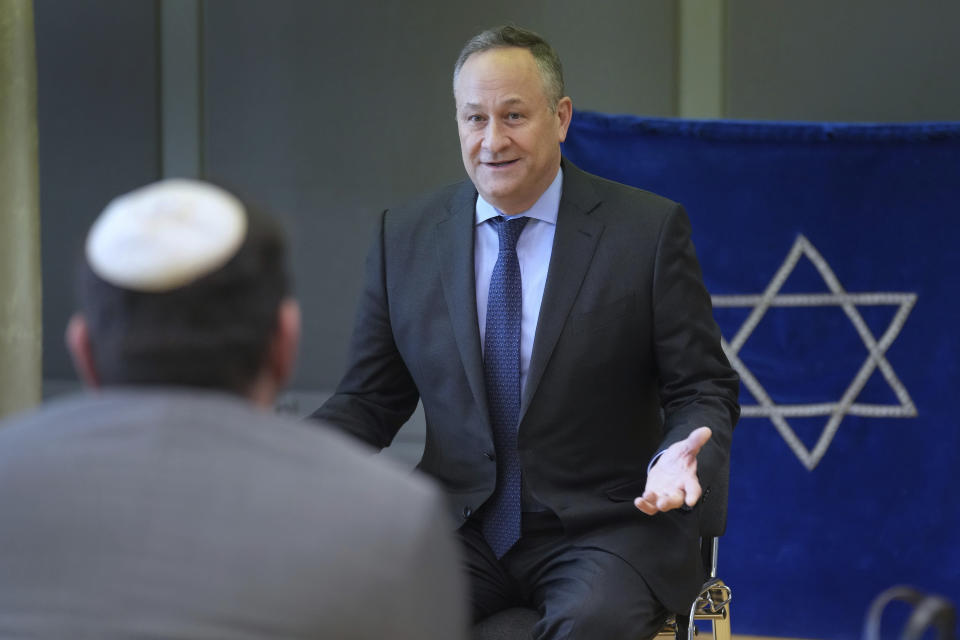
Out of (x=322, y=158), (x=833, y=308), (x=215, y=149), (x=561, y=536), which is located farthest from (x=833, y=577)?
(x=215, y=149)

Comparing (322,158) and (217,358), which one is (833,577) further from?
(217,358)

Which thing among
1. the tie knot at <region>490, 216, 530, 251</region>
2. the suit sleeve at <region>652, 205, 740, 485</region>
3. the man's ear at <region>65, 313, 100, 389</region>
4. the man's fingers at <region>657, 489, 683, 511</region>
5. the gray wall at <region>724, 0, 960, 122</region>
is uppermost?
the gray wall at <region>724, 0, 960, 122</region>

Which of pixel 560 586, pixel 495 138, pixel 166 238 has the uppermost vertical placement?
pixel 495 138

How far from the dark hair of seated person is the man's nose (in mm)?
1292

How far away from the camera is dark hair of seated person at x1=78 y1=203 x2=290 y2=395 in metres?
1.06

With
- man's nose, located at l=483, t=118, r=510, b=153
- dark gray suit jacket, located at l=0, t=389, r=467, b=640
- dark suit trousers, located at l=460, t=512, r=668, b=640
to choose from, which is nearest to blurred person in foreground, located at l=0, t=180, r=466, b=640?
dark gray suit jacket, located at l=0, t=389, r=467, b=640

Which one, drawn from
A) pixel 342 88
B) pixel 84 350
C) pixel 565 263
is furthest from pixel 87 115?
pixel 84 350

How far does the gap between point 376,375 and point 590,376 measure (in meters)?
0.45

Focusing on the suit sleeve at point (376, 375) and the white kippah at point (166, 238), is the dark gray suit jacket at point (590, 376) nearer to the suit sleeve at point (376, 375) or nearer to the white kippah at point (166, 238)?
the suit sleeve at point (376, 375)

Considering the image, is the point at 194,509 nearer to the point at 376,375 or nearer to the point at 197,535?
the point at 197,535

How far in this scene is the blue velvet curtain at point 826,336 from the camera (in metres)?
3.67

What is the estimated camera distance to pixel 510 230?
241 centimetres

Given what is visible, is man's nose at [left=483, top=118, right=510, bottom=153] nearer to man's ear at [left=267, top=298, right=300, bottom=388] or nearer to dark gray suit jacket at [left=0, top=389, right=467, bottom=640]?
man's ear at [left=267, top=298, right=300, bottom=388]

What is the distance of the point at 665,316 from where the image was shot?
2305mm
